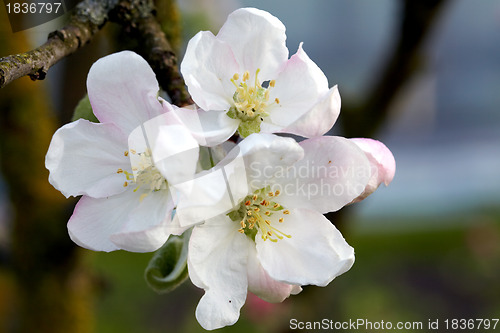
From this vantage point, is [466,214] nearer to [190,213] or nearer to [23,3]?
[23,3]

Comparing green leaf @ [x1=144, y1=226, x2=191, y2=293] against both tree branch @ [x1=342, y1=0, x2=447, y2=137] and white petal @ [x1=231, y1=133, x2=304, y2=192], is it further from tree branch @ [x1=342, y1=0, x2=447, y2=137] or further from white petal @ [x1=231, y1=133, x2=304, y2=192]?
tree branch @ [x1=342, y1=0, x2=447, y2=137]

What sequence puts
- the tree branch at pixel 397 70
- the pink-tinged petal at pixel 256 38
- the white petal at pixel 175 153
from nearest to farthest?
1. the white petal at pixel 175 153
2. the pink-tinged petal at pixel 256 38
3. the tree branch at pixel 397 70

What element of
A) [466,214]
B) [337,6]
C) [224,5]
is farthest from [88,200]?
[337,6]

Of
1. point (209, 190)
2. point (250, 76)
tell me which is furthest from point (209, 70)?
point (209, 190)

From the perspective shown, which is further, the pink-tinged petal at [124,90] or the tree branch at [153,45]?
the tree branch at [153,45]

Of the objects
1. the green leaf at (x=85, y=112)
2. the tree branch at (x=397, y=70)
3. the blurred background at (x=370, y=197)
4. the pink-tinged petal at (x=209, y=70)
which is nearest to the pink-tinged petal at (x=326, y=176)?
the pink-tinged petal at (x=209, y=70)

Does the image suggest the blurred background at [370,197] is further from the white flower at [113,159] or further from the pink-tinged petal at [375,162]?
the pink-tinged petal at [375,162]

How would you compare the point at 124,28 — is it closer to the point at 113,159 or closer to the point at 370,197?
the point at 113,159
